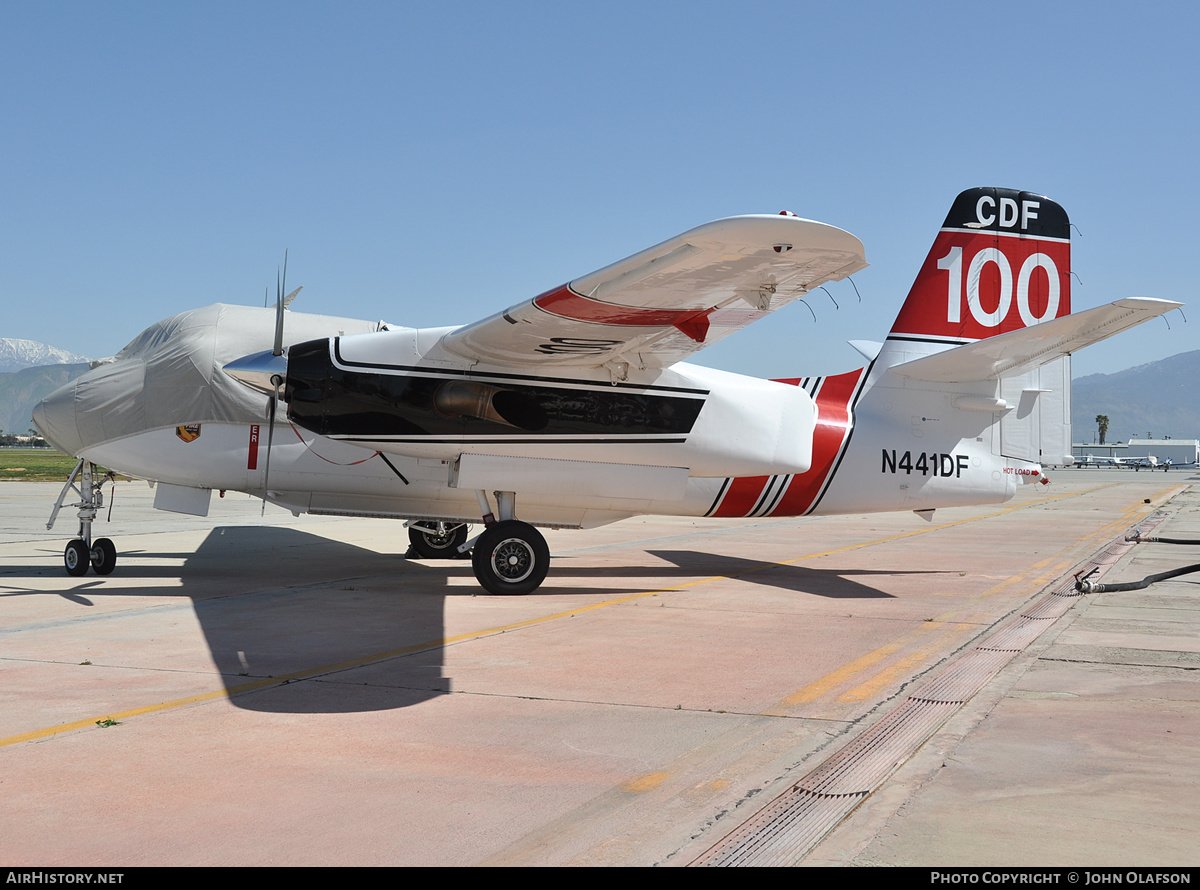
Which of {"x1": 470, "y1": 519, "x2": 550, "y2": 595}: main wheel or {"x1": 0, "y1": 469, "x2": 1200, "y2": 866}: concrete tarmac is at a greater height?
{"x1": 470, "y1": 519, "x2": 550, "y2": 595}: main wheel

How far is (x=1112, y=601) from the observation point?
1068 cm

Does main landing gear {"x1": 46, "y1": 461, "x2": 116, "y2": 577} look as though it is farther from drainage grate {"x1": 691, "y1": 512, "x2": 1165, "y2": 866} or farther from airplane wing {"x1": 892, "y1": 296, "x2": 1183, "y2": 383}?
airplane wing {"x1": 892, "y1": 296, "x2": 1183, "y2": 383}

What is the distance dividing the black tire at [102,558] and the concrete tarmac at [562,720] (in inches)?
10.7

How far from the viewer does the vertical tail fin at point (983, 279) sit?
45.5 ft

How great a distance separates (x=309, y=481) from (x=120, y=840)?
9.51 metres

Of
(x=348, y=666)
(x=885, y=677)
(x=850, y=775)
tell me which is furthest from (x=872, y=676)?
(x=348, y=666)

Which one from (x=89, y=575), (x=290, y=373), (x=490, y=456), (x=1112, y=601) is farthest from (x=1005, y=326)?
(x=89, y=575)

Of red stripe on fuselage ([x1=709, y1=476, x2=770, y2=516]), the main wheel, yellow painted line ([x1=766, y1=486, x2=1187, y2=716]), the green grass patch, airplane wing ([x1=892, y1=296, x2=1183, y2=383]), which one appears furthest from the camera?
the green grass patch

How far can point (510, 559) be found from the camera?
11.2 m

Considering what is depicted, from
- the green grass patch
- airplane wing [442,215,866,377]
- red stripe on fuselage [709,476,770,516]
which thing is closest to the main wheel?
airplane wing [442,215,866,377]

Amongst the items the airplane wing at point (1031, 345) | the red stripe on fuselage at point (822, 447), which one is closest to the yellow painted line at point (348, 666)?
the red stripe on fuselage at point (822, 447)

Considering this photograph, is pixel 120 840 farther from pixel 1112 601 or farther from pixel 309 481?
pixel 1112 601

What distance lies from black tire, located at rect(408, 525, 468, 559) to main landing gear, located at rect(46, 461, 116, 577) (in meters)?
4.33

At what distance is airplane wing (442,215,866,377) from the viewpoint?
7.01 meters
